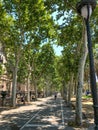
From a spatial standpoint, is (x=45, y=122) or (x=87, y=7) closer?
(x=87, y=7)

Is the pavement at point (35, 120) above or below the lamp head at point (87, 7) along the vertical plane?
below

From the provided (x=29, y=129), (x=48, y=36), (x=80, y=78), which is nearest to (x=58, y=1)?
(x=80, y=78)

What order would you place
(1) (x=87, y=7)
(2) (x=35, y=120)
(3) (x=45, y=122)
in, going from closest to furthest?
(1) (x=87, y=7), (3) (x=45, y=122), (2) (x=35, y=120)

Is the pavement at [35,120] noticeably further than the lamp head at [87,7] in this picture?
Yes

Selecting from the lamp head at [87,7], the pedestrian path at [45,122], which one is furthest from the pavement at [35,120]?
the lamp head at [87,7]

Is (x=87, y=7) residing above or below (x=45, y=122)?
above

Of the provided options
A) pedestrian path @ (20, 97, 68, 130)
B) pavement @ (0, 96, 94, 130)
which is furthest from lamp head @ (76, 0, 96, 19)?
pedestrian path @ (20, 97, 68, 130)

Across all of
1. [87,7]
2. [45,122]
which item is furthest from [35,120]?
[87,7]

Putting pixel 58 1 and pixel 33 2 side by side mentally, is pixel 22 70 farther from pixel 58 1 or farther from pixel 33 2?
pixel 58 1

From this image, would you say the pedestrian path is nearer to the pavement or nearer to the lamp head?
the pavement

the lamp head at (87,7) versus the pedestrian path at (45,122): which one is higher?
the lamp head at (87,7)

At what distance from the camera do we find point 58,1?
57.2ft

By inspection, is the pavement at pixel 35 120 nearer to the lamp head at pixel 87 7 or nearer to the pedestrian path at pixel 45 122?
the pedestrian path at pixel 45 122

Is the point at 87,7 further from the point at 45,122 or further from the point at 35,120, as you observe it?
the point at 35,120
